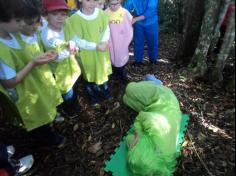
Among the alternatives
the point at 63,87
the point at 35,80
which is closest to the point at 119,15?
the point at 63,87

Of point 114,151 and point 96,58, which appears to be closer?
point 114,151

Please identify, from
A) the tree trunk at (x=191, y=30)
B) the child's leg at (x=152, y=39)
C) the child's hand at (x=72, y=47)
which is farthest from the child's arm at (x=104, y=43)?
the tree trunk at (x=191, y=30)

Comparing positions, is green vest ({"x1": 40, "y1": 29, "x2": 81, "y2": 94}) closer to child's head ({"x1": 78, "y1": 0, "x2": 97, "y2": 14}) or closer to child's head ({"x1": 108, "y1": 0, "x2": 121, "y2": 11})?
child's head ({"x1": 78, "y1": 0, "x2": 97, "y2": 14})

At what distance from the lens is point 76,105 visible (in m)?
3.96

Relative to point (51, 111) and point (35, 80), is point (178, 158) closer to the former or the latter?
point (51, 111)

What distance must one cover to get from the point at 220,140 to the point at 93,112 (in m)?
1.72

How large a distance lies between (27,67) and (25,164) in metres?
1.19

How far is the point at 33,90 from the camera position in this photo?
294 centimetres

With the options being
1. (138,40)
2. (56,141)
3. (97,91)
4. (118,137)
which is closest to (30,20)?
(56,141)

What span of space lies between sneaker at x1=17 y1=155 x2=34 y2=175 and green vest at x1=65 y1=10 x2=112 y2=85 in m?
1.21

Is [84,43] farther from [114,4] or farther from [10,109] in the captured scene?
[10,109]

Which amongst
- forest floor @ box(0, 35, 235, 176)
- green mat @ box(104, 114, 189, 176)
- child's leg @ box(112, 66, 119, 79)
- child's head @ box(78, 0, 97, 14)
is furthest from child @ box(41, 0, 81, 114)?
child's leg @ box(112, 66, 119, 79)

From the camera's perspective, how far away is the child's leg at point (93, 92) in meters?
3.96

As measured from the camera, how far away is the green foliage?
7.92m
